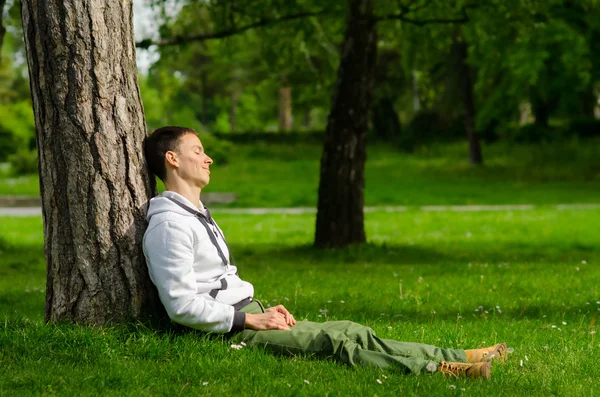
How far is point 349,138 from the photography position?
1203 centimetres

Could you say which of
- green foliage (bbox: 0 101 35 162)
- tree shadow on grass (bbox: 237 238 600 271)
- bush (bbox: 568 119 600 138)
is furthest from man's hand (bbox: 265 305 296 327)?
green foliage (bbox: 0 101 35 162)

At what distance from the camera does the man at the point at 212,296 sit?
15.6ft

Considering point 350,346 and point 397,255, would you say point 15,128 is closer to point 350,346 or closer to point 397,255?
point 397,255

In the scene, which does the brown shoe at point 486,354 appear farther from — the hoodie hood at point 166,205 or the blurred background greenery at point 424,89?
the blurred background greenery at point 424,89

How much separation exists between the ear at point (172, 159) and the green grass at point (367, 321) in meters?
0.97

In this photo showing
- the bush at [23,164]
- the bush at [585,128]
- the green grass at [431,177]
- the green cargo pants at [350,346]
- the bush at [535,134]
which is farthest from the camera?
the bush at [585,128]

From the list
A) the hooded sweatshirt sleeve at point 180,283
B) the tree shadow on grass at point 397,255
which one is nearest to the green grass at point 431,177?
the tree shadow on grass at point 397,255

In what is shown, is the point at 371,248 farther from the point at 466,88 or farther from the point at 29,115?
the point at 29,115

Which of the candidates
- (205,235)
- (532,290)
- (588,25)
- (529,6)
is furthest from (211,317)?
(588,25)

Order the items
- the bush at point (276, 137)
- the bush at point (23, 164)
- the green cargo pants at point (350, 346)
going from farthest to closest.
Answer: the bush at point (276, 137) < the bush at point (23, 164) < the green cargo pants at point (350, 346)

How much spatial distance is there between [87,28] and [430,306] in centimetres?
386

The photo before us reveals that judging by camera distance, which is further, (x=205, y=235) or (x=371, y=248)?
(x=371, y=248)

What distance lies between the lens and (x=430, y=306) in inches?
292

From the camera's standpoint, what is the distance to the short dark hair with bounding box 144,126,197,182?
5.13 m
